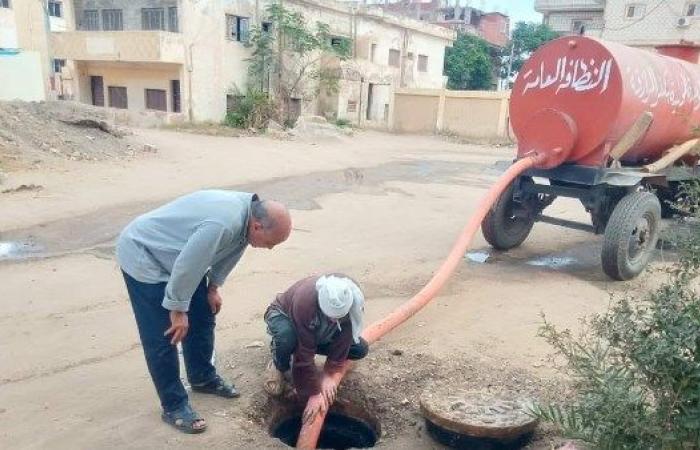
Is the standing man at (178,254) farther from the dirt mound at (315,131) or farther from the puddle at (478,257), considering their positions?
the dirt mound at (315,131)

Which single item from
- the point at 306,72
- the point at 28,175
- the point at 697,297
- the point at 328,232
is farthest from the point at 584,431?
the point at 306,72

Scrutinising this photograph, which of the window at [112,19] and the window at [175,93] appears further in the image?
the window at [112,19]

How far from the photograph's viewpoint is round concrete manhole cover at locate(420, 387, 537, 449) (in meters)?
3.11

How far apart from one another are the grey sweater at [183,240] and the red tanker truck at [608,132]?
3.96 m

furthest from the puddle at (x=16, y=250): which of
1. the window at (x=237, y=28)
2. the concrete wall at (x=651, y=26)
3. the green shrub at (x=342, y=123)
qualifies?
the concrete wall at (x=651, y=26)

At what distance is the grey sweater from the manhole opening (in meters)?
1.36

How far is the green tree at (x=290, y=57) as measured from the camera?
23.5 m

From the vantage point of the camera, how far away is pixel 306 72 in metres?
25.2

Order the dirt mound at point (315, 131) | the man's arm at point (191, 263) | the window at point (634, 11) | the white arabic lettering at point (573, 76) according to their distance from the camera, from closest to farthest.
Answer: the man's arm at point (191, 263) → the white arabic lettering at point (573, 76) → the dirt mound at point (315, 131) → the window at point (634, 11)

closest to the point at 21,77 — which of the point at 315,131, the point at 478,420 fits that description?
the point at 315,131

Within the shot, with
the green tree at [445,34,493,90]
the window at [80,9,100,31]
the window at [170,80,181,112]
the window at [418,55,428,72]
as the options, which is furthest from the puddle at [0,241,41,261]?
the green tree at [445,34,493,90]

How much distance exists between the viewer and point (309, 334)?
314 cm

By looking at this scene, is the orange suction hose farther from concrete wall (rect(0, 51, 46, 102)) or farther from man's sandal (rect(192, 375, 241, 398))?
concrete wall (rect(0, 51, 46, 102))

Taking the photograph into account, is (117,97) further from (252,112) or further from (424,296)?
(424,296)
